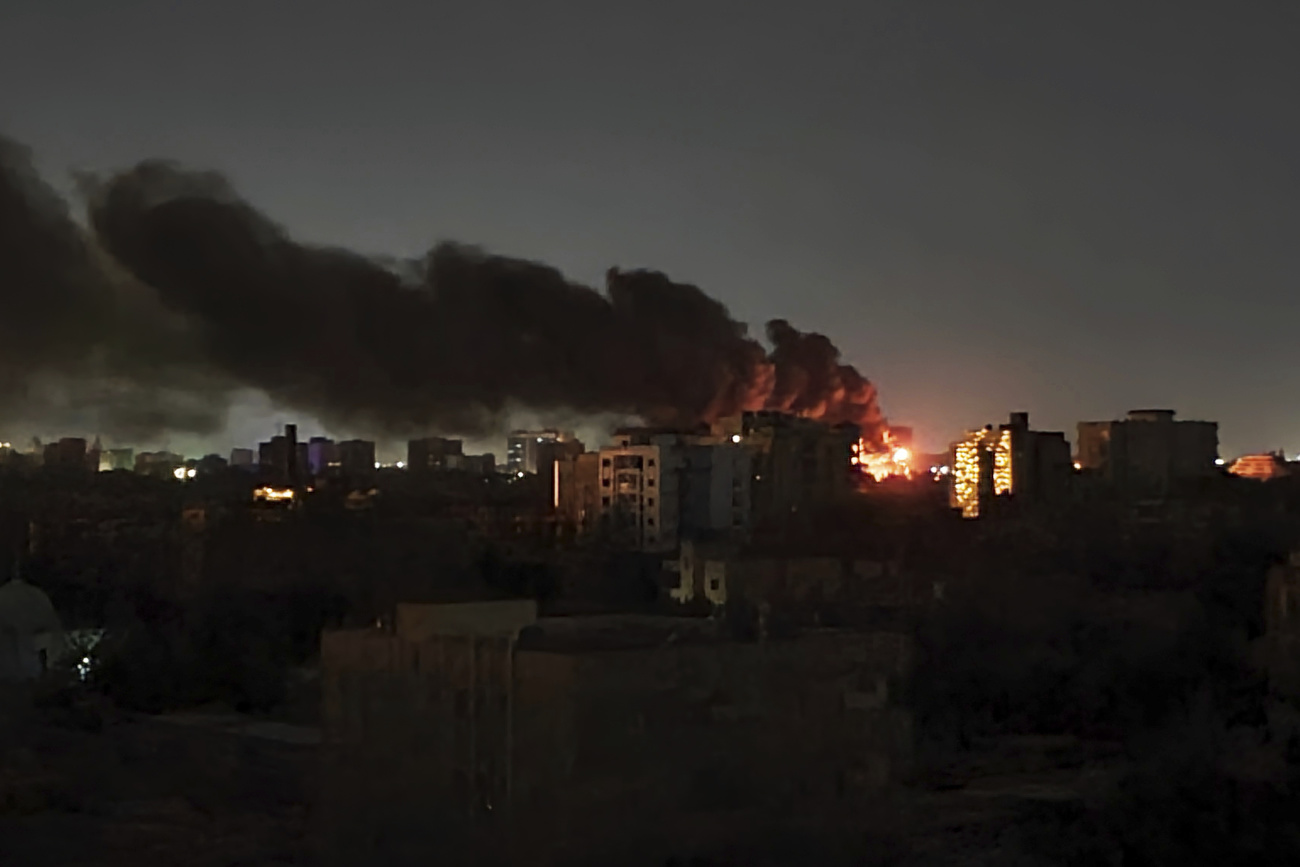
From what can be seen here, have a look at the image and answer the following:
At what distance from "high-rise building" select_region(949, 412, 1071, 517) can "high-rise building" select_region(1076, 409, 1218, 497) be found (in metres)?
2.21

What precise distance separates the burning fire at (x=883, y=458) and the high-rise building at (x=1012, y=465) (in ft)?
8.70

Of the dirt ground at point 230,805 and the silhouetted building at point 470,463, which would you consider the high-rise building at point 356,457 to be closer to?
the silhouetted building at point 470,463

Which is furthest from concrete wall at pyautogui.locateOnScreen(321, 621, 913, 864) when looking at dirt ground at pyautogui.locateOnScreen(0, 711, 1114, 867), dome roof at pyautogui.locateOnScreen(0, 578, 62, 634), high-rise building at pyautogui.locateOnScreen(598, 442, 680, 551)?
high-rise building at pyautogui.locateOnScreen(598, 442, 680, 551)

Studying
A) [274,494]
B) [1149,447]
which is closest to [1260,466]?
[1149,447]

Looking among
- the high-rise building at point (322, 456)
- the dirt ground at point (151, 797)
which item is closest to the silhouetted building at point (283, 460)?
the high-rise building at point (322, 456)

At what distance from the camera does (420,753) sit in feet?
37.7

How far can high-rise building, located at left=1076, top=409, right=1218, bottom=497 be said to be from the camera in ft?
172

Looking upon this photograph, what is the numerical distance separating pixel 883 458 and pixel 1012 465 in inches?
244

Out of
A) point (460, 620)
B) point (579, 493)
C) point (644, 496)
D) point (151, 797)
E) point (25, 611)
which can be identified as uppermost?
point (579, 493)

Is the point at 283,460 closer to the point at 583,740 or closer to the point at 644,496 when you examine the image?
the point at 644,496

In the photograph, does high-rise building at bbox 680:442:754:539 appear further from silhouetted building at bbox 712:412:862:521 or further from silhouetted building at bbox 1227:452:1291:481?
silhouetted building at bbox 1227:452:1291:481

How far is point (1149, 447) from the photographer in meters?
54.2

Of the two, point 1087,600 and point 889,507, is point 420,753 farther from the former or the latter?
point 889,507

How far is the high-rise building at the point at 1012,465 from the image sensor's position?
47.6m
